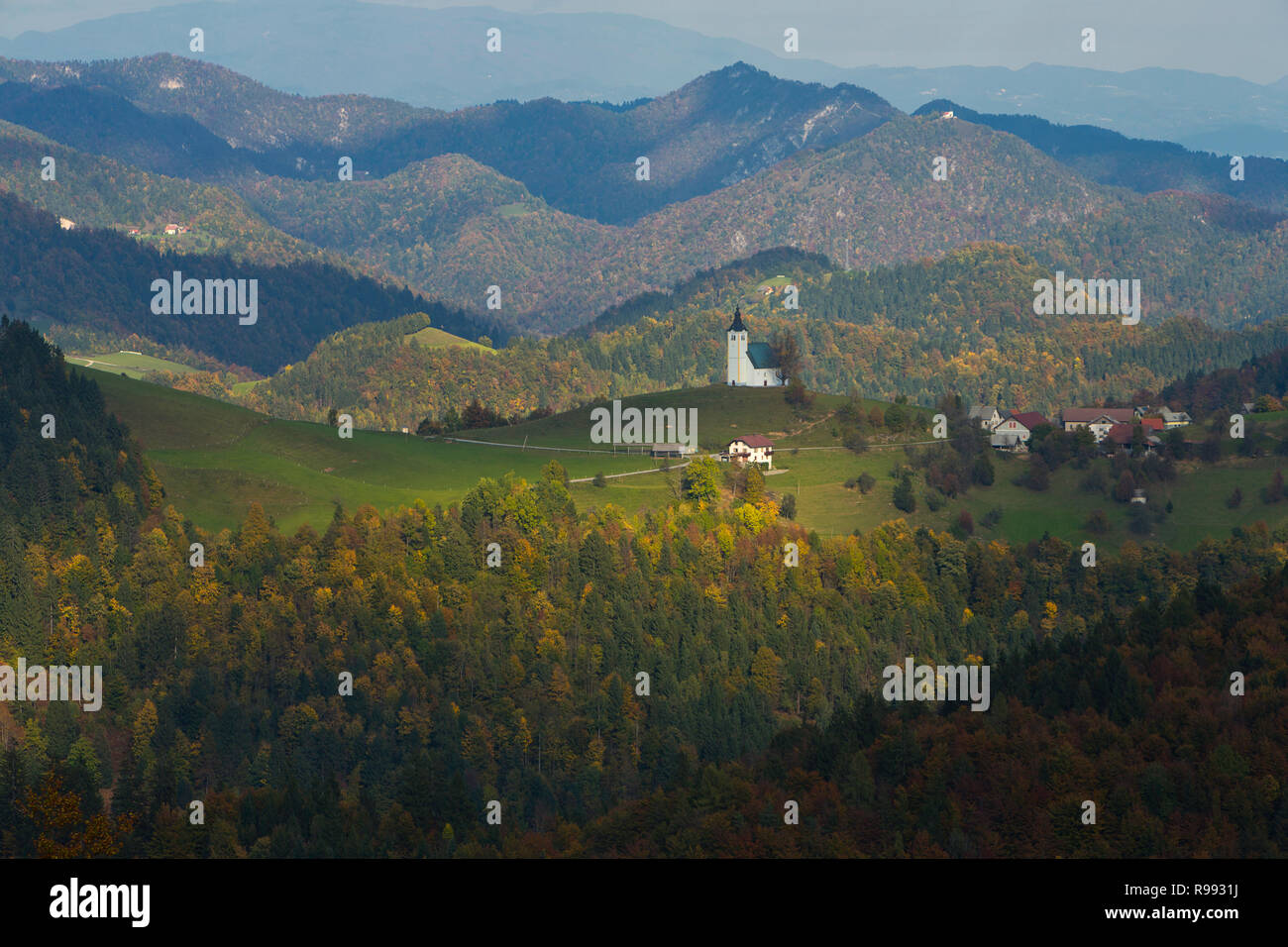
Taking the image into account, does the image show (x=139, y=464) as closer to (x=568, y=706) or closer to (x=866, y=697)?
(x=568, y=706)

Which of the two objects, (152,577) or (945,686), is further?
(152,577)

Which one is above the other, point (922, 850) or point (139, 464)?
point (139, 464)

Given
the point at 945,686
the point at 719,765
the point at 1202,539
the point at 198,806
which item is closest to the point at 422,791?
the point at 198,806
